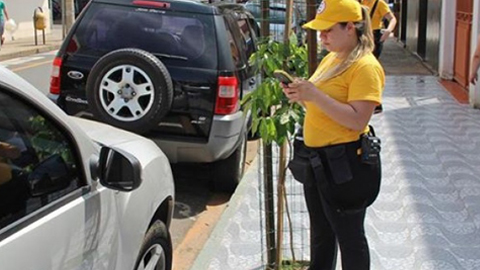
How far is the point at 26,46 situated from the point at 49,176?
725 inches

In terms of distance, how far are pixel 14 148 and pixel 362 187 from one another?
1.63 m

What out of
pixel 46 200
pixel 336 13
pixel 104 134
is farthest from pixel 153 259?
pixel 336 13

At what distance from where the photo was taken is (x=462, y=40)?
1111cm

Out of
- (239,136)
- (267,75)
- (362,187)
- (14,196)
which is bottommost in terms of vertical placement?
(239,136)

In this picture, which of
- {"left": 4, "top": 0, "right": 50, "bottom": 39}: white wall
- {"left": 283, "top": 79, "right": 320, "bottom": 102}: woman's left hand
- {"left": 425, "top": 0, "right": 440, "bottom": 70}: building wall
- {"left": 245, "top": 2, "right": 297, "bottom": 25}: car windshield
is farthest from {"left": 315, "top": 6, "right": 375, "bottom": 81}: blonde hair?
{"left": 4, "top": 0, "right": 50, "bottom": 39}: white wall

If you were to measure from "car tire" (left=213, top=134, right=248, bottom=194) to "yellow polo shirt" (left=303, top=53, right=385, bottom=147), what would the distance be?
2.91 metres

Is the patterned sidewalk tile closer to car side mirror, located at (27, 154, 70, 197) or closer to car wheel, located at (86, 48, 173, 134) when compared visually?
car wheel, located at (86, 48, 173, 134)

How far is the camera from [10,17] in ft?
73.7

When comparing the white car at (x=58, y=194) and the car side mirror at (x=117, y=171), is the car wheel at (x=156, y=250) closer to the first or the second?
the white car at (x=58, y=194)

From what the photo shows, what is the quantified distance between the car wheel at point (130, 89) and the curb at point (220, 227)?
3.12 ft

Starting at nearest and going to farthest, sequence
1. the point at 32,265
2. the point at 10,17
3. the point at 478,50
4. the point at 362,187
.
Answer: the point at 32,265 < the point at 362,187 < the point at 478,50 < the point at 10,17

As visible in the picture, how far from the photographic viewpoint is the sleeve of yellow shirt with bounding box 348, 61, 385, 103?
3.12 meters

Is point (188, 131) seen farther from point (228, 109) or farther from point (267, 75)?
point (267, 75)

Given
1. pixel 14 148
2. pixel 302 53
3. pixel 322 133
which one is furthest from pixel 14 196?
pixel 302 53
